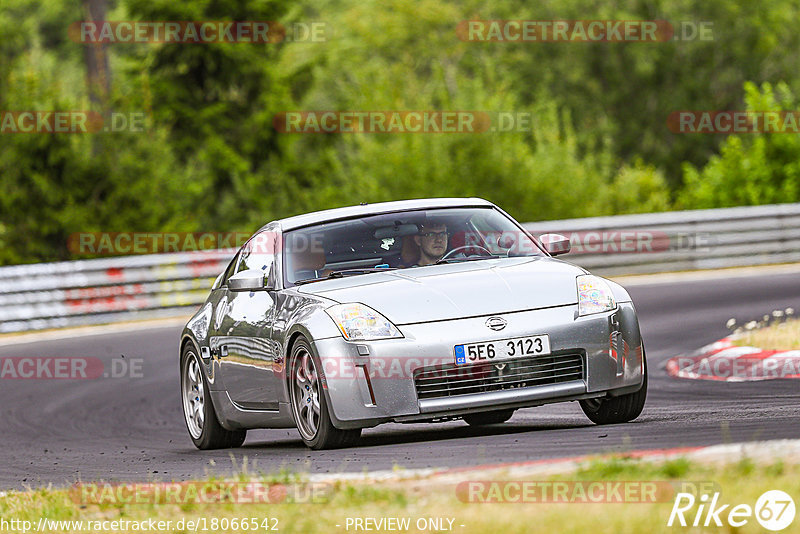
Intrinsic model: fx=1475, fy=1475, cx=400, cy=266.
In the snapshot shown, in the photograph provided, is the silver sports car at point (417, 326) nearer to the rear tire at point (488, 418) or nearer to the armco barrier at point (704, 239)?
the rear tire at point (488, 418)

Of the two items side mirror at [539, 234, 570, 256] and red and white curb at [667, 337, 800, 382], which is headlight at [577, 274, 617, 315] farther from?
red and white curb at [667, 337, 800, 382]

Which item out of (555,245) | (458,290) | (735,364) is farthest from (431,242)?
(735,364)

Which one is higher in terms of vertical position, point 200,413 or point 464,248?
point 464,248

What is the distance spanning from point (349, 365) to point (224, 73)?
34.9m

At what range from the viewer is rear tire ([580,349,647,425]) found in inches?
336

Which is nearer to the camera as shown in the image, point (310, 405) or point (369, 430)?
point (310, 405)

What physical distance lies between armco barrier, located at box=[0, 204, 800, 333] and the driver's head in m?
14.9

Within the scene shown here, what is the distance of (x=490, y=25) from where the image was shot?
56812 mm

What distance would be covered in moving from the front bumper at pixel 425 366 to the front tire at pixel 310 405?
128 mm

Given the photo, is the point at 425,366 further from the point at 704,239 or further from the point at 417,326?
the point at 704,239

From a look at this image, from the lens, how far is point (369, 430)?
10148mm

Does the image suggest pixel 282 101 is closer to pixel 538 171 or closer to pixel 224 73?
pixel 224 73

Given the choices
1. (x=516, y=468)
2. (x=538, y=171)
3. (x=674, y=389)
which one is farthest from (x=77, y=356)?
Result: (x=538, y=171)

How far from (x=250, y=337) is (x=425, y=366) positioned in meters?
1.79
